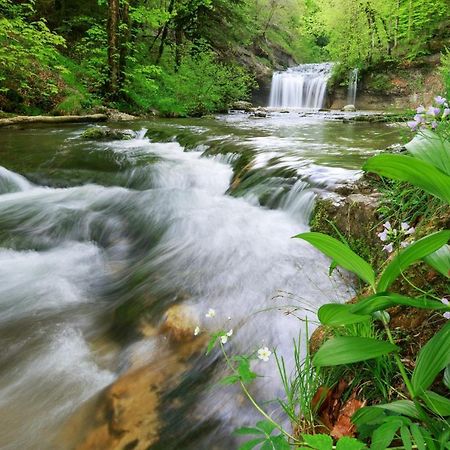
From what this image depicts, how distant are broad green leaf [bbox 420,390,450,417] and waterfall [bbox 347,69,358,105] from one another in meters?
22.5

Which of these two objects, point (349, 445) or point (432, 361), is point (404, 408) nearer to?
point (432, 361)

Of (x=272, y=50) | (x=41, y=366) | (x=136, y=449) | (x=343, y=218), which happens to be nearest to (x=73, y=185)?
(x=41, y=366)

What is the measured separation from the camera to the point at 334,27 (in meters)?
22.3

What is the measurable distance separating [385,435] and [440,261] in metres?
0.55

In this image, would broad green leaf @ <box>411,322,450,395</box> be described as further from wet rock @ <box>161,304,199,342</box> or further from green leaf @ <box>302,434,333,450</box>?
→ wet rock @ <box>161,304,199,342</box>

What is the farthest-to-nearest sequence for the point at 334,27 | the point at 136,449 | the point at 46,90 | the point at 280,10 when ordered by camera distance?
1. the point at 280,10
2. the point at 334,27
3. the point at 46,90
4. the point at 136,449

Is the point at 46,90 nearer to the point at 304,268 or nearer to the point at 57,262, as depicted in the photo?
the point at 57,262

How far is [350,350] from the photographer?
3.73 feet

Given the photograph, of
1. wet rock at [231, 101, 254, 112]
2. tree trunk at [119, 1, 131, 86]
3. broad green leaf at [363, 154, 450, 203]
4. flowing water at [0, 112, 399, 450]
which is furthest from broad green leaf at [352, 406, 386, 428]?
wet rock at [231, 101, 254, 112]

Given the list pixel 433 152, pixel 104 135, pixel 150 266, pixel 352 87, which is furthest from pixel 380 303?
pixel 352 87

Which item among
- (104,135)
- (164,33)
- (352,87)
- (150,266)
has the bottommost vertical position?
(150,266)

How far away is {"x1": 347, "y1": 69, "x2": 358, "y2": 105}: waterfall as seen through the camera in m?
21.4

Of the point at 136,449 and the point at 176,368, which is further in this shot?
the point at 176,368

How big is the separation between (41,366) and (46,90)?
10771mm
